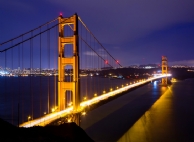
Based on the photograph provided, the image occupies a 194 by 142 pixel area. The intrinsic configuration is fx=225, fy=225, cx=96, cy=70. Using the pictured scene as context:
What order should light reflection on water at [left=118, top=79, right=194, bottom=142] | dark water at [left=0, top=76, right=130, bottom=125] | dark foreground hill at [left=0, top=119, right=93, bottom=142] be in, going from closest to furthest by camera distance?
dark foreground hill at [left=0, top=119, right=93, bottom=142]
light reflection on water at [left=118, top=79, right=194, bottom=142]
dark water at [left=0, top=76, right=130, bottom=125]

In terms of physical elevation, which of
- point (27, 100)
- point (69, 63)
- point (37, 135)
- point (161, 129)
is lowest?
point (161, 129)

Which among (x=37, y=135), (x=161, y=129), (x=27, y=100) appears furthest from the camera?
(x=27, y=100)

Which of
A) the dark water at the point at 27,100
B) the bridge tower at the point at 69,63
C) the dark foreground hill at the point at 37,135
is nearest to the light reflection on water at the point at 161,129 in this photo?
the bridge tower at the point at 69,63

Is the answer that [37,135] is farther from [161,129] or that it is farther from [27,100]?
[27,100]

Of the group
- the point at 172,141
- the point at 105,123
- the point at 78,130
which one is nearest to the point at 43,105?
the point at 105,123

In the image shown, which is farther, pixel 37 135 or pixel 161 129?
pixel 161 129

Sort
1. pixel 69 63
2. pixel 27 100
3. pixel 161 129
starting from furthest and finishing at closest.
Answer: pixel 27 100, pixel 161 129, pixel 69 63

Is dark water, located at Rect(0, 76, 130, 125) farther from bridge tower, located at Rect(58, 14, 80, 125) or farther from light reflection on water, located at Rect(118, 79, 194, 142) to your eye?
light reflection on water, located at Rect(118, 79, 194, 142)

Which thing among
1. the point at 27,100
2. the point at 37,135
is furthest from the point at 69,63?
the point at 27,100

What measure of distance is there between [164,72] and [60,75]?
35.3 metres

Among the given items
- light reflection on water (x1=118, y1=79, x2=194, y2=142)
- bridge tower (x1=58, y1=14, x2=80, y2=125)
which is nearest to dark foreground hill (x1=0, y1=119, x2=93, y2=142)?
bridge tower (x1=58, y1=14, x2=80, y2=125)

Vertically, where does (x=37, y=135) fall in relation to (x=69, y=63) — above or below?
below

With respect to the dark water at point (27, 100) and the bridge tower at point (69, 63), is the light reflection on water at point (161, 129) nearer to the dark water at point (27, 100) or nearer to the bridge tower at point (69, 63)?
the bridge tower at point (69, 63)

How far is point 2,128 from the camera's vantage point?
362 centimetres
